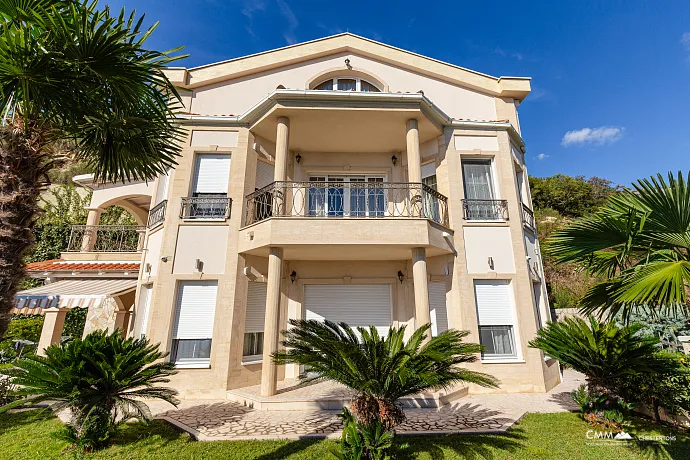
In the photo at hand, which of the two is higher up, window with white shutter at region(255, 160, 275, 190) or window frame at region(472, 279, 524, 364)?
window with white shutter at region(255, 160, 275, 190)

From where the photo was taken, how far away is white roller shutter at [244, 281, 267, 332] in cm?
1254

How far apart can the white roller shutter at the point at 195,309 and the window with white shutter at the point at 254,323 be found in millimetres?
1275

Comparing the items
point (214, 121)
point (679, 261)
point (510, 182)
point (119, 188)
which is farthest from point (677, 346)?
point (119, 188)

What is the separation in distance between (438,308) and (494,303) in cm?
215

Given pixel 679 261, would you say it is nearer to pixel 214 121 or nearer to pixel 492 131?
pixel 492 131

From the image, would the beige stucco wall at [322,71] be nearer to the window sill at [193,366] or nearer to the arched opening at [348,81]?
the arched opening at [348,81]

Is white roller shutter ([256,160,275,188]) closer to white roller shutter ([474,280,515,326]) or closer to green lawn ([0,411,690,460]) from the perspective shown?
green lawn ([0,411,690,460])

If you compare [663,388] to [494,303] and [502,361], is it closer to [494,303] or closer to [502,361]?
[502,361]

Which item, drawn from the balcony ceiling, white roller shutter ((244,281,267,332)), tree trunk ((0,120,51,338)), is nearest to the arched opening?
the balcony ceiling

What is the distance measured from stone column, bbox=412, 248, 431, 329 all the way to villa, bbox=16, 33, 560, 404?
0.07m

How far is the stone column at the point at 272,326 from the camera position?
34.7 ft

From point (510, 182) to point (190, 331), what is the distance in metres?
14.2

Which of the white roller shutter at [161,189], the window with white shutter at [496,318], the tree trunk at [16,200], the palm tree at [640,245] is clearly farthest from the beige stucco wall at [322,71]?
the tree trunk at [16,200]

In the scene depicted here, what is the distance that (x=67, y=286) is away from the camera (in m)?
14.5
